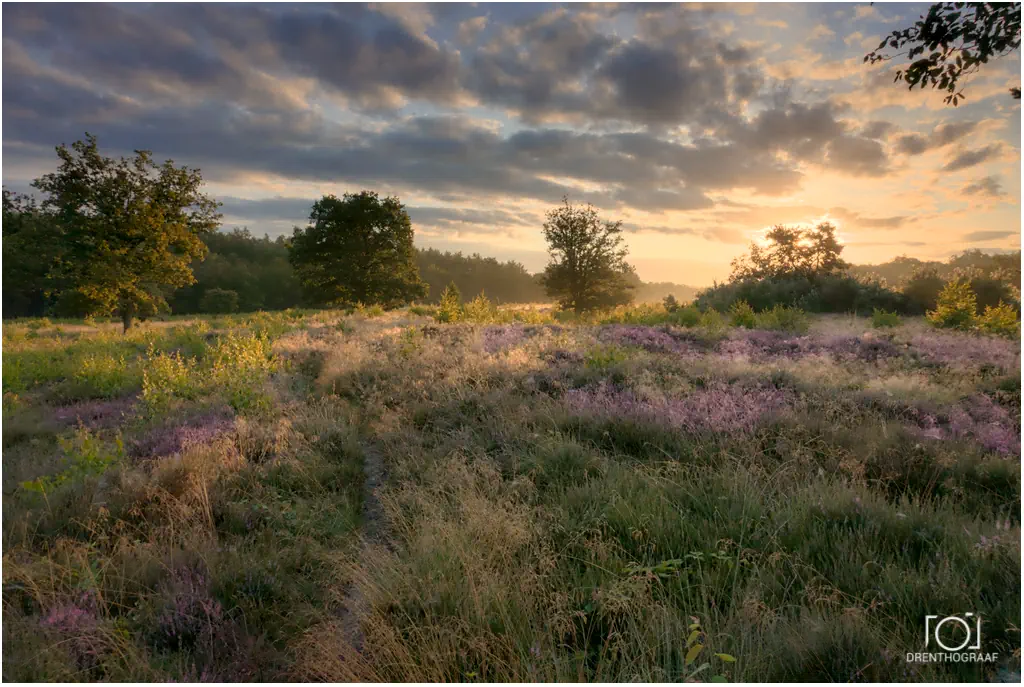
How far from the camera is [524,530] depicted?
4.01 meters

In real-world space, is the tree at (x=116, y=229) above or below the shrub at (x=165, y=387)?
above

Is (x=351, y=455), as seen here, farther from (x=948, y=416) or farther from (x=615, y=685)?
(x=948, y=416)

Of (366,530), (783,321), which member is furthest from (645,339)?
(366,530)

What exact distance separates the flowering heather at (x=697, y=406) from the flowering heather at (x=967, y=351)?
18.6ft

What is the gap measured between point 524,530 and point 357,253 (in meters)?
48.2

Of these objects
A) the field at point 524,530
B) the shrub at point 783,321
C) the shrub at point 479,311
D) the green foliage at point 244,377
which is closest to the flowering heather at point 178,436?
the field at point 524,530

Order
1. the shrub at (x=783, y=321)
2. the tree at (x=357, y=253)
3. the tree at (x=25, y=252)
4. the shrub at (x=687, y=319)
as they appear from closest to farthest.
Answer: the shrub at (x=783, y=321) < the shrub at (x=687, y=319) < the tree at (x=25, y=252) < the tree at (x=357, y=253)

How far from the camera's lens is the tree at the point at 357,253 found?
48031 mm

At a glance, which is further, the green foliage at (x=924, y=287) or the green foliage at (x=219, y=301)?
the green foliage at (x=219, y=301)

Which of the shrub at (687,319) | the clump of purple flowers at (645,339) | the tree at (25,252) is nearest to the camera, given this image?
the clump of purple flowers at (645,339)

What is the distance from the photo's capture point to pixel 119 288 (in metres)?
23.7

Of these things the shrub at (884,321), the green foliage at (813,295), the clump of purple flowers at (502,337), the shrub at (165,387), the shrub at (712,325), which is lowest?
the shrub at (165,387)

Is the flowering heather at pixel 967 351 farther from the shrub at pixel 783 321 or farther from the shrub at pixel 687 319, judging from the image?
the shrub at pixel 687 319

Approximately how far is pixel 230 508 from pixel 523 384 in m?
4.85
